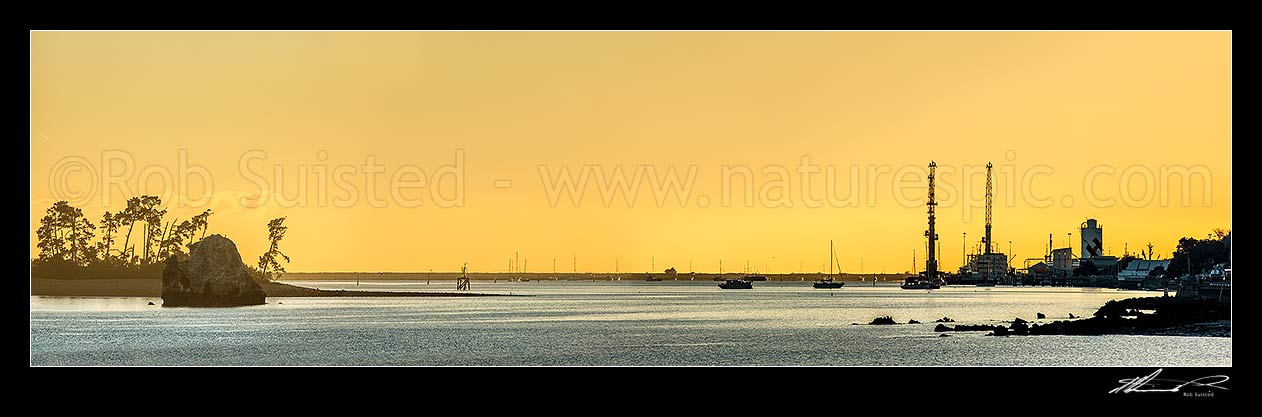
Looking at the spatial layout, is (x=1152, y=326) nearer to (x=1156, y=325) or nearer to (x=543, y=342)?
(x=1156, y=325)

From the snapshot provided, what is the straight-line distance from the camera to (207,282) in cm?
12412

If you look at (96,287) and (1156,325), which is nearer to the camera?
(1156,325)

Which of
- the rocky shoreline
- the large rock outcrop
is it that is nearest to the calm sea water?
the rocky shoreline

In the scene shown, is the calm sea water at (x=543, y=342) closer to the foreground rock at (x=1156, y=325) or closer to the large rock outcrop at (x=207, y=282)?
the foreground rock at (x=1156, y=325)

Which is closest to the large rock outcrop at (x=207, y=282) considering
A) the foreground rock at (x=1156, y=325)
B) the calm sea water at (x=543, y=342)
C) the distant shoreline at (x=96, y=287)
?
the calm sea water at (x=543, y=342)

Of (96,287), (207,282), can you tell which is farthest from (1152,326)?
(96,287)

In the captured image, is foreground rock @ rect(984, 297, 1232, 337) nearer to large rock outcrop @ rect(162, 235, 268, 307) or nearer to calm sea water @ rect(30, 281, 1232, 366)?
calm sea water @ rect(30, 281, 1232, 366)

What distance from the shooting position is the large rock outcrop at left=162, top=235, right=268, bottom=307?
393ft

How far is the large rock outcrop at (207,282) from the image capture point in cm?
11969
